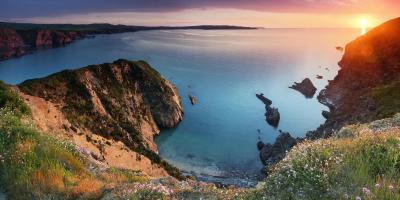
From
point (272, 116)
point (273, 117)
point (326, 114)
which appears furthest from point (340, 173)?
point (326, 114)

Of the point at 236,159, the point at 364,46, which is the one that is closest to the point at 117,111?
the point at 236,159

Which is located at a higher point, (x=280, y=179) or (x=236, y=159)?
(x=280, y=179)

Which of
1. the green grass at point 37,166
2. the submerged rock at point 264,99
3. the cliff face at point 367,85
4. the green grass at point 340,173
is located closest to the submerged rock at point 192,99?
the submerged rock at point 264,99

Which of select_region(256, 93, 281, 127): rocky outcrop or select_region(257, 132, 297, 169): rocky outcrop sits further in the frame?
select_region(256, 93, 281, 127): rocky outcrop

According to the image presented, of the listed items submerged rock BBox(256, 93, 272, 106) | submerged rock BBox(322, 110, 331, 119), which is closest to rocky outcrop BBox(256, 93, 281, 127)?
submerged rock BBox(256, 93, 272, 106)

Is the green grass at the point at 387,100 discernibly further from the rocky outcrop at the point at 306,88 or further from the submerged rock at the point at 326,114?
the rocky outcrop at the point at 306,88

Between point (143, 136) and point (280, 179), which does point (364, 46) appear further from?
point (280, 179)

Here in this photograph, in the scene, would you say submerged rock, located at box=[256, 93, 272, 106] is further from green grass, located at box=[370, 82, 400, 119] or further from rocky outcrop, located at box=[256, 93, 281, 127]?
green grass, located at box=[370, 82, 400, 119]
